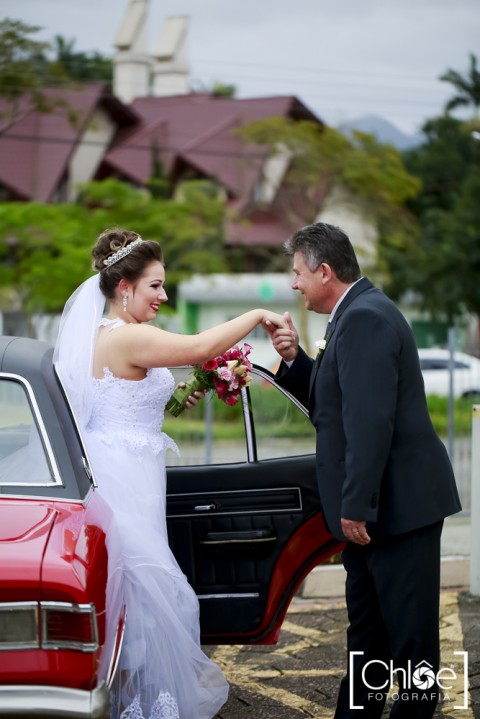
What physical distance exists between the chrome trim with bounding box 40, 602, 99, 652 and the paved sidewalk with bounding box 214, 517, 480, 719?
67.7 inches

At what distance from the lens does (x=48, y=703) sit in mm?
3029

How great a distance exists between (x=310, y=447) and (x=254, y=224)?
3320 cm

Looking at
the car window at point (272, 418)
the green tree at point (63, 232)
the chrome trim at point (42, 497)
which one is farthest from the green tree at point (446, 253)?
the chrome trim at point (42, 497)

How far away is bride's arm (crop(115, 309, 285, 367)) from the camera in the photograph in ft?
13.8

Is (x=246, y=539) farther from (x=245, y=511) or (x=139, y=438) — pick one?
(x=139, y=438)

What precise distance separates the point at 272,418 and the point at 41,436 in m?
2.31

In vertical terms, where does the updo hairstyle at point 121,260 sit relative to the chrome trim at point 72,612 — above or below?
above

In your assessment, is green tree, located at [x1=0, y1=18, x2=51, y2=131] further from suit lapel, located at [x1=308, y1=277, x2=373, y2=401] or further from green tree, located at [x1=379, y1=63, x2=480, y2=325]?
suit lapel, located at [x1=308, y1=277, x2=373, y2=401]

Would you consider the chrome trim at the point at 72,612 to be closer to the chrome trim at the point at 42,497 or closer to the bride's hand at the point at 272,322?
the chrome trim at the point at 42,497

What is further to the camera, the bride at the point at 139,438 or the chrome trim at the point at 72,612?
the bride at the point at 139,438

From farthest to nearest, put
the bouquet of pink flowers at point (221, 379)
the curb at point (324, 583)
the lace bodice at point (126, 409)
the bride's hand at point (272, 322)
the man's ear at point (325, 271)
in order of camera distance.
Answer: the curb at point (324, 583) < the bouquet of pink flowers at point (221, 379) < the bride's hand at point (272, 322) < the lace bodice at point (126, 409) < the man's ear at point (325, 271)

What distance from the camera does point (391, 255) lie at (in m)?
39.6

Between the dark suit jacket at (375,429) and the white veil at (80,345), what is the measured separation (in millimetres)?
985

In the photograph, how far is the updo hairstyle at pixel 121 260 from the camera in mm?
4535
